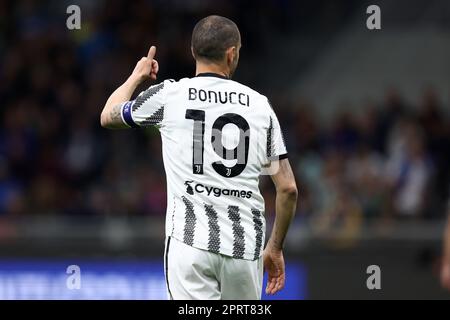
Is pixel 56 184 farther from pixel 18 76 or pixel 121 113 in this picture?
pixel 121 113

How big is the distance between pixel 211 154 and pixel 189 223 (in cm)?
36

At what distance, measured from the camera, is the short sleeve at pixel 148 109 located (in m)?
5.71

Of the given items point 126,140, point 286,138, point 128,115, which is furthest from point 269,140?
point 126,140

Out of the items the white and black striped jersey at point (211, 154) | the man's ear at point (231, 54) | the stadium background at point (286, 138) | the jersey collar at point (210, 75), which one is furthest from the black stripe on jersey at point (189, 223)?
the stadium background at point (286, 138)

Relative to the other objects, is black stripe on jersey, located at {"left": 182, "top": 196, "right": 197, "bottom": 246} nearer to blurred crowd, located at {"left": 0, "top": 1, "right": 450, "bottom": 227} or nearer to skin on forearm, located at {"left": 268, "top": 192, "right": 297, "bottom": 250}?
skin on forearm, located at {"left": 268, "top": 192, "right": 297, "bottom": 250}

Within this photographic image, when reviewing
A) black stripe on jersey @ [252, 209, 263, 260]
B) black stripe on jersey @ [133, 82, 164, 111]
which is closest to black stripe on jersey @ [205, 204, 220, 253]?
black stripe on jersey @ [252, 209, 263, 260]

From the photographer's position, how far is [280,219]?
5.79 metres

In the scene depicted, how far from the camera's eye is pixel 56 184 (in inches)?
518

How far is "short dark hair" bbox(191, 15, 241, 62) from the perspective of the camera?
5.68 meters

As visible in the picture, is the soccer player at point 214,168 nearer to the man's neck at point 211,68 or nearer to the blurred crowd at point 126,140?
the man's neck at point 211,68

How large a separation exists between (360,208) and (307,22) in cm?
424

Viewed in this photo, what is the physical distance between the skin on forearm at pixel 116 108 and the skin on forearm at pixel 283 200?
2.72ft
